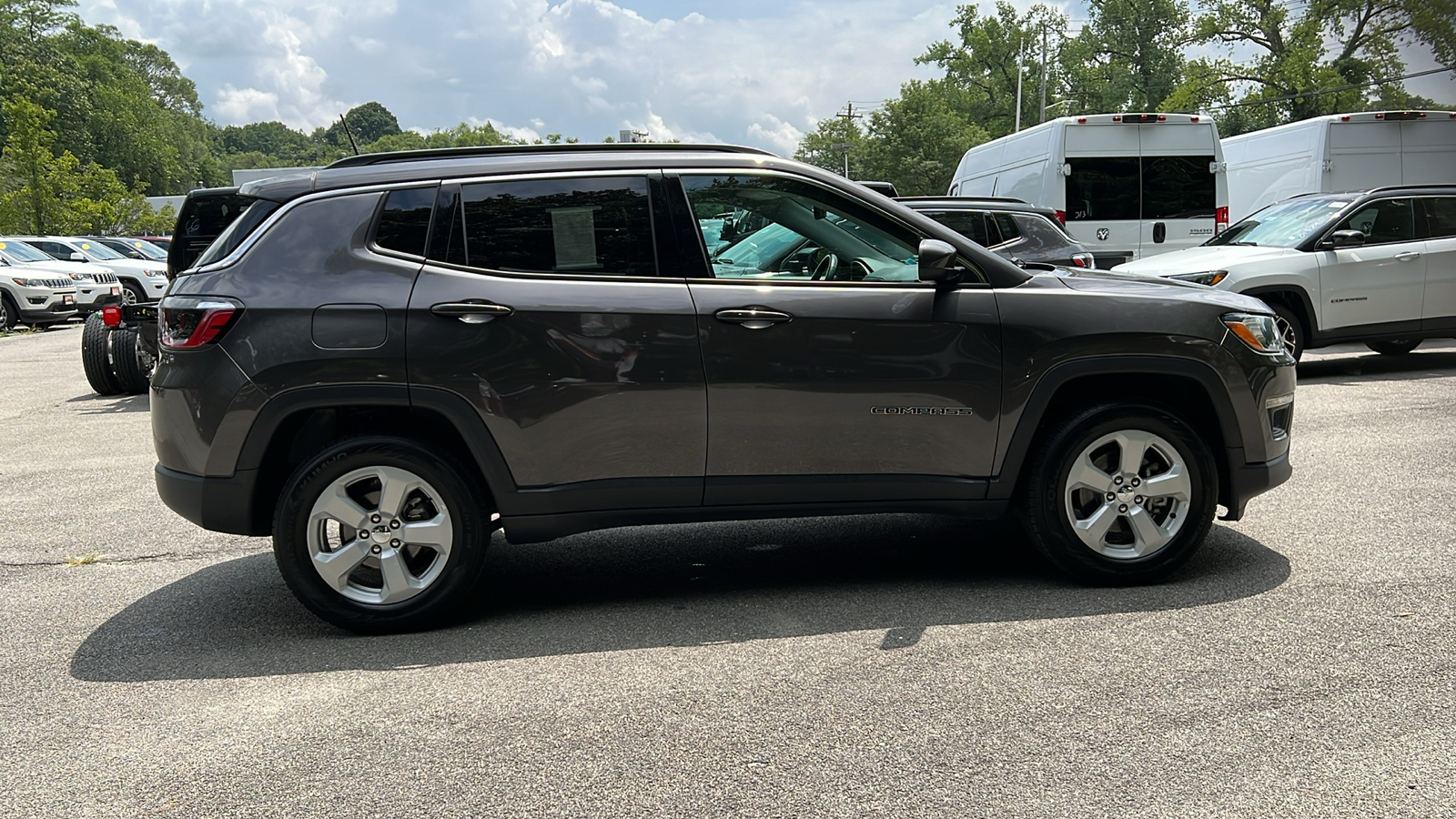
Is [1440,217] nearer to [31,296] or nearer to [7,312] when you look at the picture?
[31,296]

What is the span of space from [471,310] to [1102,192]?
38.6 ft

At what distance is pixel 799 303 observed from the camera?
14.4 feet

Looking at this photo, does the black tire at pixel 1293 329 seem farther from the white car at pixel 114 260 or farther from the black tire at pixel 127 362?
the white car at pixel 114 260

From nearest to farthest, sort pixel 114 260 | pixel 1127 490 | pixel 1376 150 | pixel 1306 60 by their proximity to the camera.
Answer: pixel 1127 490
pixel 1376 150
pixel 114 260
pixel 1306 60

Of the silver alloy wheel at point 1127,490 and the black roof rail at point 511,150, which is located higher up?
the black roof rail at point 511,150

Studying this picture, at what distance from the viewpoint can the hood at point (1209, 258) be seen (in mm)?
10828

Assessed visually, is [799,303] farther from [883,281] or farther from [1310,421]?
[1310,421]

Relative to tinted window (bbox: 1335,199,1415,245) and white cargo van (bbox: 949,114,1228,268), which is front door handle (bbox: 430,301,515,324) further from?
white cargo van (bbox: 949,114,1228,268)

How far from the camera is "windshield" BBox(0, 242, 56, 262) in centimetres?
2228

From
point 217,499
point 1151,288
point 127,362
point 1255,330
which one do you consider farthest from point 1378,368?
point 127,362

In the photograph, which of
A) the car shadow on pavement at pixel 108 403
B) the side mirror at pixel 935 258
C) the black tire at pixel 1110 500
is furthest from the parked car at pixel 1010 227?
the car shadow on pavement at pixel 108 403

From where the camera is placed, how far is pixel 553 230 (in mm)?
4352

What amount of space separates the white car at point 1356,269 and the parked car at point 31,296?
754 inches

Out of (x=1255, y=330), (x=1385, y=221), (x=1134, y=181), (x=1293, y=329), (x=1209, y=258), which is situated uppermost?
(x=1134, y=181)
